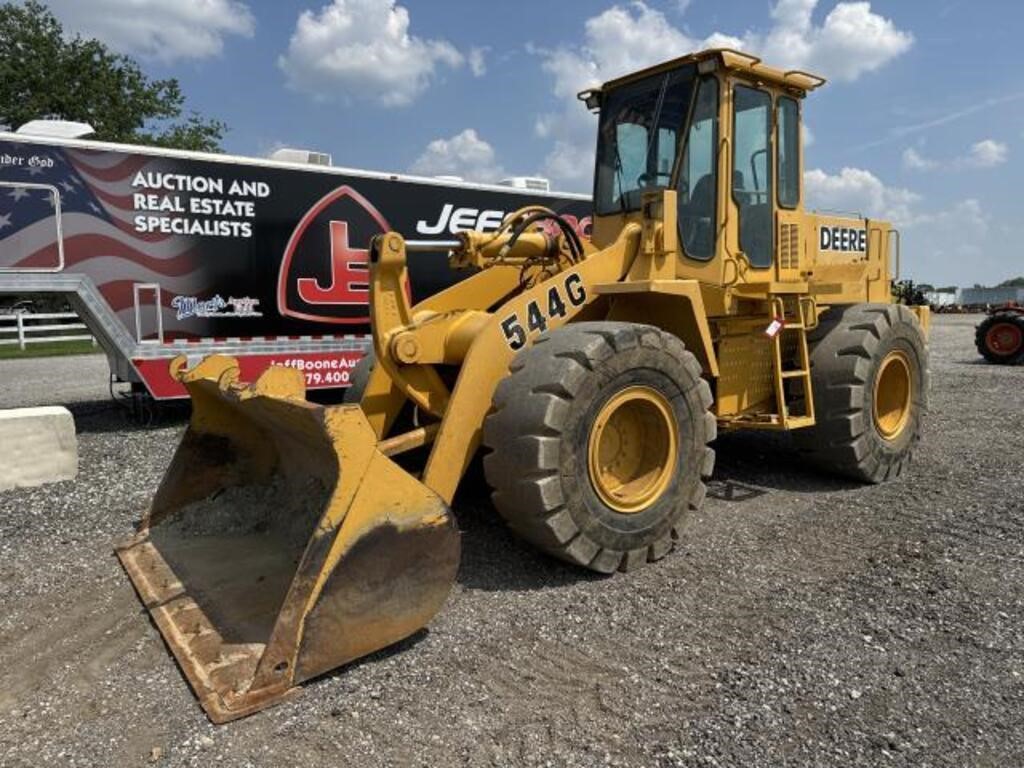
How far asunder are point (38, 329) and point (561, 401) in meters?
22.3

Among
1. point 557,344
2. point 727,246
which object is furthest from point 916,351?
point 557,344

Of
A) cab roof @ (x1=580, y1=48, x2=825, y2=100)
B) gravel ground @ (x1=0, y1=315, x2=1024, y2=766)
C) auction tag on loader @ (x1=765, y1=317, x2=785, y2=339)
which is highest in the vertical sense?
cab roof @ (x1=580, y1=48, x2=825, y2=100)

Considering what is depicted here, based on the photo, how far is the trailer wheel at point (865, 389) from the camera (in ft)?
20.1

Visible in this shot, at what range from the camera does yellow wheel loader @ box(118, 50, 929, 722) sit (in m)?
3.35

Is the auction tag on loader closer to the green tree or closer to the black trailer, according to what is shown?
the black trailer

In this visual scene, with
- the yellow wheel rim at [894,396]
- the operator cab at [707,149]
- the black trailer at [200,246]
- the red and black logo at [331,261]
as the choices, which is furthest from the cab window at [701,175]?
the black trailer at [200,246]

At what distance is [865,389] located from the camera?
6164mm

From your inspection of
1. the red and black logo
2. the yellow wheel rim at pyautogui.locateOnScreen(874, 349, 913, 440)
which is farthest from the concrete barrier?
the yellow wheel rim at pyautogui.locateOnScreen(874, 349, 913, 440)

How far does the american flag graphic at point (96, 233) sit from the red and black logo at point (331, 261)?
98 cm

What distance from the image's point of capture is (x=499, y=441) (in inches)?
158

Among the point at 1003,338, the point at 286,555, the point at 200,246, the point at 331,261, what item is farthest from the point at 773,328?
the point at 1003,338

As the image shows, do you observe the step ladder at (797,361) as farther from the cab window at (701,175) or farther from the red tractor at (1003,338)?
the red tractor at (1003,338)

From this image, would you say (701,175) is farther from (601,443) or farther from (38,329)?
(38,329)

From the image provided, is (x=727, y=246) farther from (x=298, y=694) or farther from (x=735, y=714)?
(x=298, y=694)
